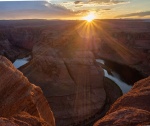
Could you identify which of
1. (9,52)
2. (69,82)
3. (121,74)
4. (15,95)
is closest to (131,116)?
(15,95)

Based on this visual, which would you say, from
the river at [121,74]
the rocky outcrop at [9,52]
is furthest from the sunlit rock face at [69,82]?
the rocky outcrop at [9,52]

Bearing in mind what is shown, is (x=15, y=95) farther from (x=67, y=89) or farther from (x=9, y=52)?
(x=9, y=52)

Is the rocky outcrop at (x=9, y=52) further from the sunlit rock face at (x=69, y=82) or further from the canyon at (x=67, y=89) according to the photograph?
the sunlit rock face at (x=69, y=82)

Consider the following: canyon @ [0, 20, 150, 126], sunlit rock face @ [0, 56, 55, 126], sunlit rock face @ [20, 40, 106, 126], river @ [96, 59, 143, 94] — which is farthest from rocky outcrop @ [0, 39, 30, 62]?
sunlit rock face @ [0, 56, 55, 126]

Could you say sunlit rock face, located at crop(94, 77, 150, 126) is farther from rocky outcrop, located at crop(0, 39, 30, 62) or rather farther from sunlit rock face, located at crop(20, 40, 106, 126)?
rocky outcrop, located at crop(0, 39, 30, 62)

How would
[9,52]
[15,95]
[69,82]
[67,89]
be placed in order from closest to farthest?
[15,95], [67,89], [69,82], [9,52]

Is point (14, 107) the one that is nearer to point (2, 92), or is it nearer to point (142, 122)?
point (2, 92)

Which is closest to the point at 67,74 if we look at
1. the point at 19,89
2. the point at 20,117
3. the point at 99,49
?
the point at 19,89

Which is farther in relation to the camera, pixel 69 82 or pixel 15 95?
pixel 69 82
